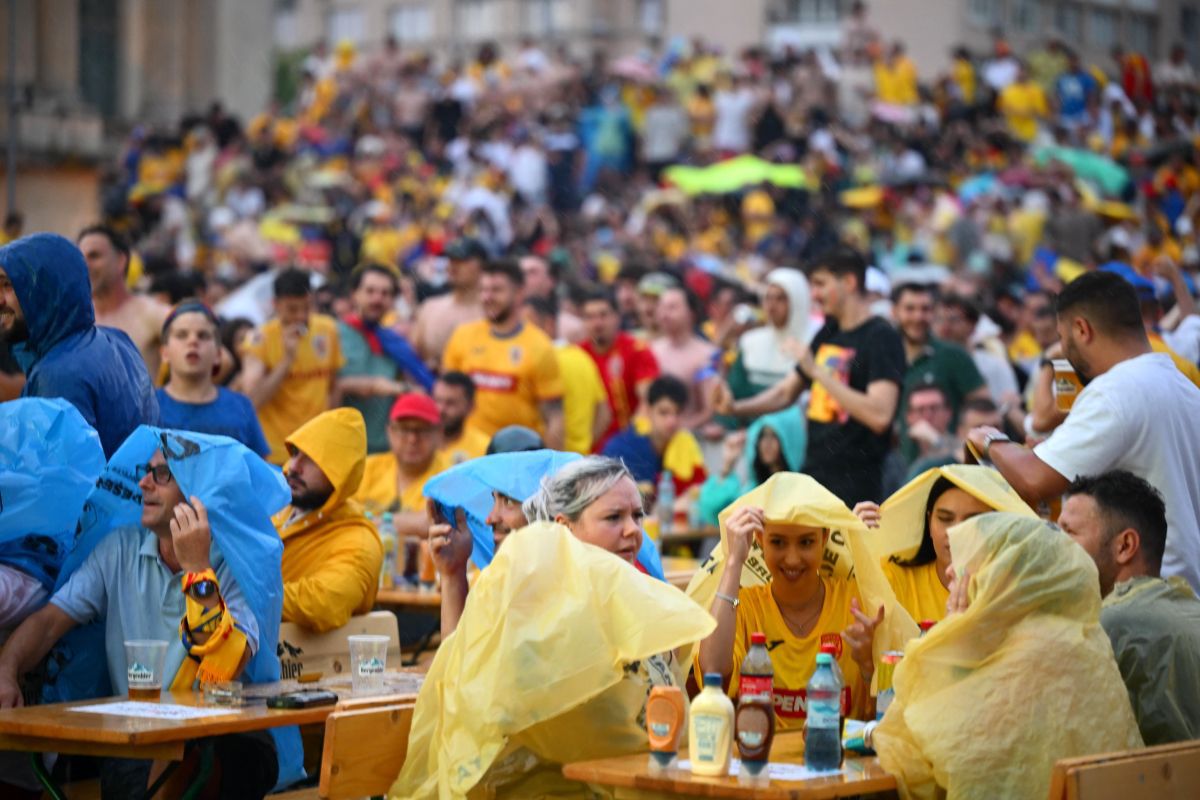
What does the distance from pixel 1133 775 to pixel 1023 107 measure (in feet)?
73.1

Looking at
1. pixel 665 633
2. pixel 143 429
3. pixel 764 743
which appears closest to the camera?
pixel 764 743

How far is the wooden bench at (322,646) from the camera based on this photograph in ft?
22.8

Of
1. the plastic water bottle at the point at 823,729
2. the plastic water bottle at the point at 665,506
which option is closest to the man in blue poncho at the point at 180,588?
the plastic water bottle at the point at 823,729

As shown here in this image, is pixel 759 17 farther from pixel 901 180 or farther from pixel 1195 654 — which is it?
pixel 1195 654

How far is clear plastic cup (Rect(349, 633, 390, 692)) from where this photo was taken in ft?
20.5

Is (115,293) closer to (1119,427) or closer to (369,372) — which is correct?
(369,372)

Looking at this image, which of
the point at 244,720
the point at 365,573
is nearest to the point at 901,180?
the point at 365,573

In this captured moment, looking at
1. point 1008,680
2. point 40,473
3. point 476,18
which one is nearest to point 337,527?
point 40,473

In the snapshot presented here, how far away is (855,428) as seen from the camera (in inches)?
359

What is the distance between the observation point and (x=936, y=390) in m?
11.2

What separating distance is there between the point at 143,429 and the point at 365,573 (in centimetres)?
121

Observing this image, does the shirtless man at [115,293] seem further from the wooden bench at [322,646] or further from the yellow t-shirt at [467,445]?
the wooden bench at [322,646]

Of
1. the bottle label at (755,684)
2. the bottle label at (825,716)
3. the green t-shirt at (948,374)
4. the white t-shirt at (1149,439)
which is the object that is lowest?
the green t-shirt at (948,374)

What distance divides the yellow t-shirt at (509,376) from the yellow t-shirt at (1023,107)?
1549 cm
